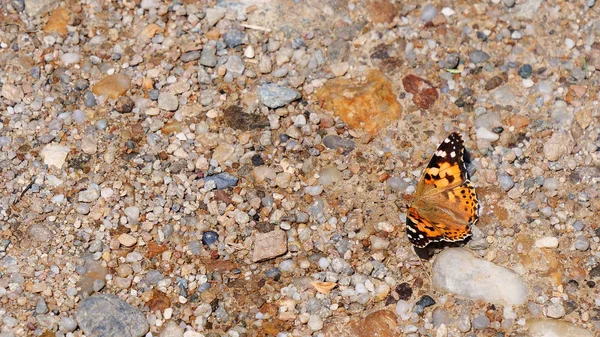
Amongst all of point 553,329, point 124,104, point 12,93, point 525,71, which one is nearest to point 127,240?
point 124,104

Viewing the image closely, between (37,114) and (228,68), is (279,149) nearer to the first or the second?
(228,68)

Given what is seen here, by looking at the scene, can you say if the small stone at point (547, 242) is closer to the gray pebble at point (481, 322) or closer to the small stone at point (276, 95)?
the gray pebble at point (481, 322)

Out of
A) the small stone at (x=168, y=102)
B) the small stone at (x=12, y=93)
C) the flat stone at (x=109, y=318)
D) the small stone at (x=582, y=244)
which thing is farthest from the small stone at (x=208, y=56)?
the small stone at (x=582, y=244)

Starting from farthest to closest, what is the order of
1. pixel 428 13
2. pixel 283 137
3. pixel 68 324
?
pixel 428 13, pixel 283 137, pixel 68 324

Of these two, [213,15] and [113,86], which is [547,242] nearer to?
[213,15]

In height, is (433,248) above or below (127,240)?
above

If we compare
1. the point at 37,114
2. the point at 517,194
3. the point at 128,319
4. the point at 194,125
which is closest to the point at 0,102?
the point at 37,114
